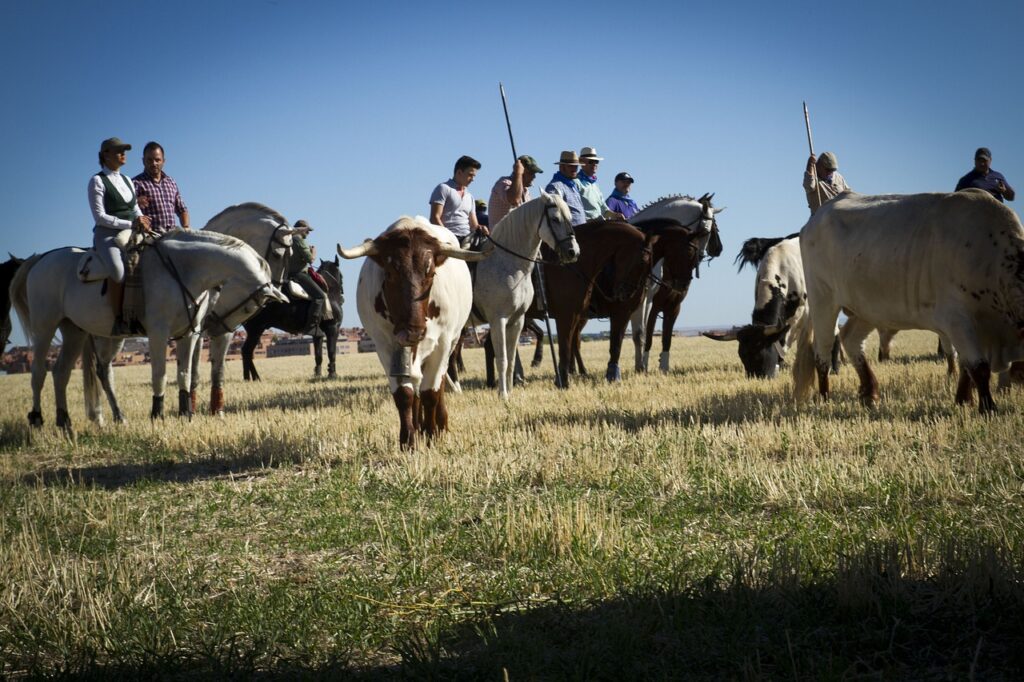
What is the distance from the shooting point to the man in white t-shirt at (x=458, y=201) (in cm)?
1034

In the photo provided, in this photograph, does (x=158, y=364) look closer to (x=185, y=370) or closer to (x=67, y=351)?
(x=185, y=370)

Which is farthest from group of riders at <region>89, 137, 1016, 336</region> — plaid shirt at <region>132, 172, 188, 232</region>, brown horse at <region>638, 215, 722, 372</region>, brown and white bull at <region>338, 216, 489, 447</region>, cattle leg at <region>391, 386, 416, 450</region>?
cattle leg at <region>391, 386, 416, 450</region>

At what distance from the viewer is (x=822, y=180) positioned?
10.9 m

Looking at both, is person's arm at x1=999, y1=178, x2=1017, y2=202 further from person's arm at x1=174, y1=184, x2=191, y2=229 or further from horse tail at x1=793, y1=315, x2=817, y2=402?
person's arm at x1=174, y1=184, x2=191, y2=229

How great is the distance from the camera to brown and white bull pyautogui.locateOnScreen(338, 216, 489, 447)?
244 inches

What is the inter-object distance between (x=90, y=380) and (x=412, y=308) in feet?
19.0

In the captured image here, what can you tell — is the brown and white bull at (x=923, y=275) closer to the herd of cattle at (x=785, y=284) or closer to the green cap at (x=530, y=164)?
the herd of cattle at (x=785, y=284)

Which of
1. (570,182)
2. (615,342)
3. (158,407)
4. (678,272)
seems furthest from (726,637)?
(678,272)

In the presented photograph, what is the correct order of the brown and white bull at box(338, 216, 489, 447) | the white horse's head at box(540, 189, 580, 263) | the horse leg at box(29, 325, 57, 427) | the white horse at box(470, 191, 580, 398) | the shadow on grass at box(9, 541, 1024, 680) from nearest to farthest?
1. the shadow on grass at box(9, 541, 1024, 680)
2. the brown and white bull at box(338, 216, 489, 447)
3. the horse leg at box(29, 325, 57, 427)
4. the white horse's head at box(540, 189, 580, 263)
5. the white horse at box(470, 191, 580, 398)

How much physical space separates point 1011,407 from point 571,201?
703 centimetres

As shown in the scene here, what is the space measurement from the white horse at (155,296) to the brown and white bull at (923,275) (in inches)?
240

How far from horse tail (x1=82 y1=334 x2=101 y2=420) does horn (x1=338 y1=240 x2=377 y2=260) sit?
5.38 metres

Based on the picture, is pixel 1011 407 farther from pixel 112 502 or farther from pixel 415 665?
pixel 112 502

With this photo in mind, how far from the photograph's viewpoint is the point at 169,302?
9008mm
